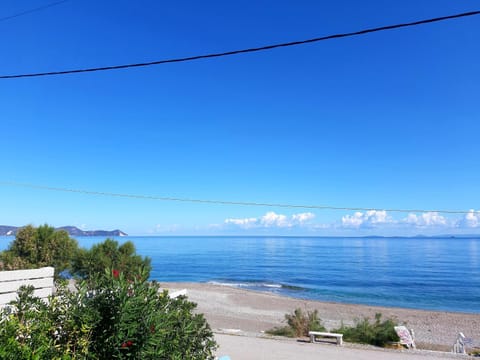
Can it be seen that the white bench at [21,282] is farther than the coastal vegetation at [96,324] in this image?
Yes

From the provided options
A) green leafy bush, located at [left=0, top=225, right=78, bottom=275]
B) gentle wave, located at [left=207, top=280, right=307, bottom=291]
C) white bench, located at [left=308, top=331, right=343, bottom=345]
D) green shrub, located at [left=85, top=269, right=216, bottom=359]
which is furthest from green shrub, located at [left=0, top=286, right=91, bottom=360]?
gentle wave, located at [left=207, top=280, right=307, bottom=291]

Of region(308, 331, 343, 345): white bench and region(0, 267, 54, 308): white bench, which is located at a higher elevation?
region(0, 267, 54, 308): white bench

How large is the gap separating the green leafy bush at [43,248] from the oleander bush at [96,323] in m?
16.1

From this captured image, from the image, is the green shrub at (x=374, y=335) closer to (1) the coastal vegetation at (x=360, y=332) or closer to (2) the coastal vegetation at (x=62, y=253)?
(1) the coastal vegetation at (x=360, y=332)

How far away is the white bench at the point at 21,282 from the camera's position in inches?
210

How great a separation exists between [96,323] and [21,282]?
10.9 ft

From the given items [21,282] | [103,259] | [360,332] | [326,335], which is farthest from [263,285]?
[21,282]

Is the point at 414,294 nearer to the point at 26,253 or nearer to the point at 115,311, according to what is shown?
the point at 26,253

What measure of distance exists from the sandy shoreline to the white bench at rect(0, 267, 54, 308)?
11057mm

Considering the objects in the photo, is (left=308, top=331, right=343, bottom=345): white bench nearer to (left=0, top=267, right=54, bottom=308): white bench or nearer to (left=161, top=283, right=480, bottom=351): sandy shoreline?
(left=161, top=283, right=480, bottom=351): sandy shoreline

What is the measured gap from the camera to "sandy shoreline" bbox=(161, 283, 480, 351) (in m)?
18.0

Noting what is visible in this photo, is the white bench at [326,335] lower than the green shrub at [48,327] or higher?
lower

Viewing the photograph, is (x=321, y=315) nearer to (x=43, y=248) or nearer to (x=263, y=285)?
(x=43, y=248)

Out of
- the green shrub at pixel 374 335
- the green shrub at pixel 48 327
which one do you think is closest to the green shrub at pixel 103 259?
the green shrub at pixel 374 335
